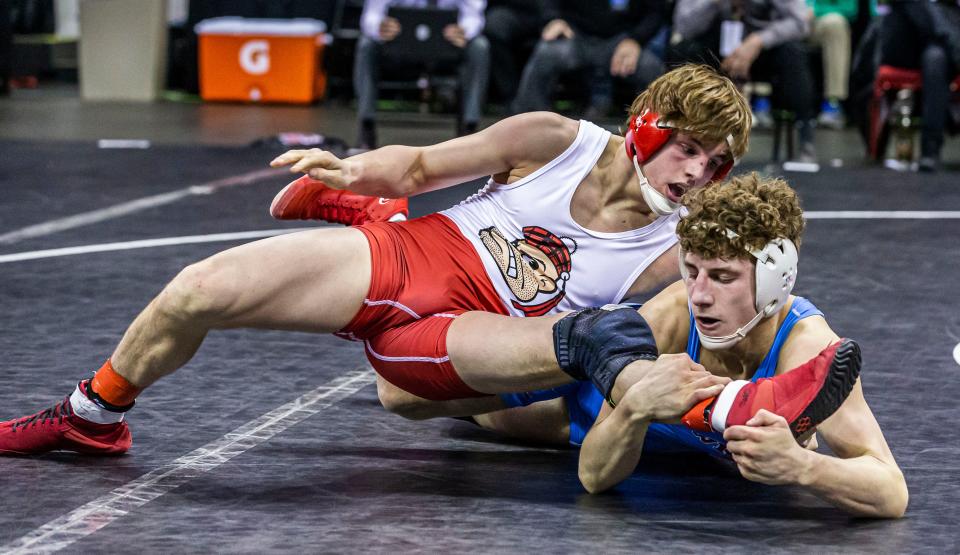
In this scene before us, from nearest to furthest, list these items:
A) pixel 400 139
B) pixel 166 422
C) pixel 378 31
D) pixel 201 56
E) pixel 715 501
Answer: pixel 715 501 → pixel 166 422 → pixel 378 31 → pixel 400 139 → pixel 201 56

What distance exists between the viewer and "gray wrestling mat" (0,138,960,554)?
2760mm

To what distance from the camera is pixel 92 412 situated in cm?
317

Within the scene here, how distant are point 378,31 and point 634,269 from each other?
602cm

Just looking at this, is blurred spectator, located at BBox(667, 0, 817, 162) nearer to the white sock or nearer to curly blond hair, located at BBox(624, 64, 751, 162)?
curly blond hair, located at BBox(624, 64, 751, 162)

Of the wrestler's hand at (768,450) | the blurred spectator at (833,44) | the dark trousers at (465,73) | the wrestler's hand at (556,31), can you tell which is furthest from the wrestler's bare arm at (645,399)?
the blurred spectator at (833,44)

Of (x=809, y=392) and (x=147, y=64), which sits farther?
(x=147, y=64)

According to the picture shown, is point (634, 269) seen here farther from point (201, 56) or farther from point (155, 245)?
point (201, 56)

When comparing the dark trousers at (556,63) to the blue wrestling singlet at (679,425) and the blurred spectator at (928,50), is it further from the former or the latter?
the blue wrestling singlet at (679,425)

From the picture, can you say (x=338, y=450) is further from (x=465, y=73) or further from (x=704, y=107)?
(x=465, y=73)

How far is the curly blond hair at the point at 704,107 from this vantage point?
3.19 meters

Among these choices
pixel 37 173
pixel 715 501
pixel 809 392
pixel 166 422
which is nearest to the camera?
pixel 809 392

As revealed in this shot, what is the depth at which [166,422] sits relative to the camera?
3.53 metres

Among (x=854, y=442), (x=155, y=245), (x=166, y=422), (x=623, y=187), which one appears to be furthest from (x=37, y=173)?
(x=854, y=442)

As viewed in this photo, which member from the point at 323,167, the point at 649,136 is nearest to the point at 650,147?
the point at 649,136
